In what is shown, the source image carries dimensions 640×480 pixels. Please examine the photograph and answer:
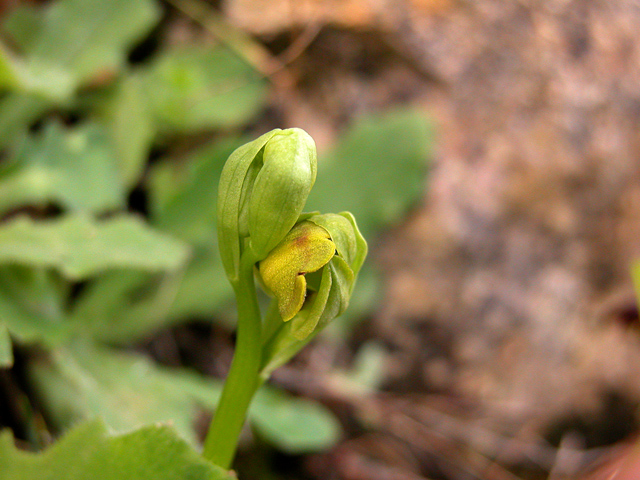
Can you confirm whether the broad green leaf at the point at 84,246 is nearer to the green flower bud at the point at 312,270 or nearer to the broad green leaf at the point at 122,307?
the broad green leaf at the point at 122,307

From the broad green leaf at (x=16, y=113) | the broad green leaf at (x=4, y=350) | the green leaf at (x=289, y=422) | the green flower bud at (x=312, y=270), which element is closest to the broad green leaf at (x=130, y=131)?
the broad green leaf at (x=16, y=113)

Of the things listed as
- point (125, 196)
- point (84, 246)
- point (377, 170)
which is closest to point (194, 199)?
point (125, 196)

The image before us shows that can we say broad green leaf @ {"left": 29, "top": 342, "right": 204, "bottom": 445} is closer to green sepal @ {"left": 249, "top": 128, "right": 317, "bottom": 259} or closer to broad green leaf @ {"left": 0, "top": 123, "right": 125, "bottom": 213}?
broad green leaf @ {"left": 0, "top": 123, "right": 125, "bottom": 213}

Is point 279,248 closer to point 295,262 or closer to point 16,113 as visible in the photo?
point 295,262

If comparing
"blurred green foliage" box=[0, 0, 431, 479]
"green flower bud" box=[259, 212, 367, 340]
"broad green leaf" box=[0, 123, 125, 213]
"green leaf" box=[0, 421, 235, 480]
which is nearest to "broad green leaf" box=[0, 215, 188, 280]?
"blurred green foliage" box=[0, 0, 431, 479]

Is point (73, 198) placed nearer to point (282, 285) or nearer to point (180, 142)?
point (180, 142)

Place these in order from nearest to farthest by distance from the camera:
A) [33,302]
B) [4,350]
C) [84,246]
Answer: [4,350] < [84,246] < [33,302]

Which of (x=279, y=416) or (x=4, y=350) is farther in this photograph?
(x=279, y=416)
